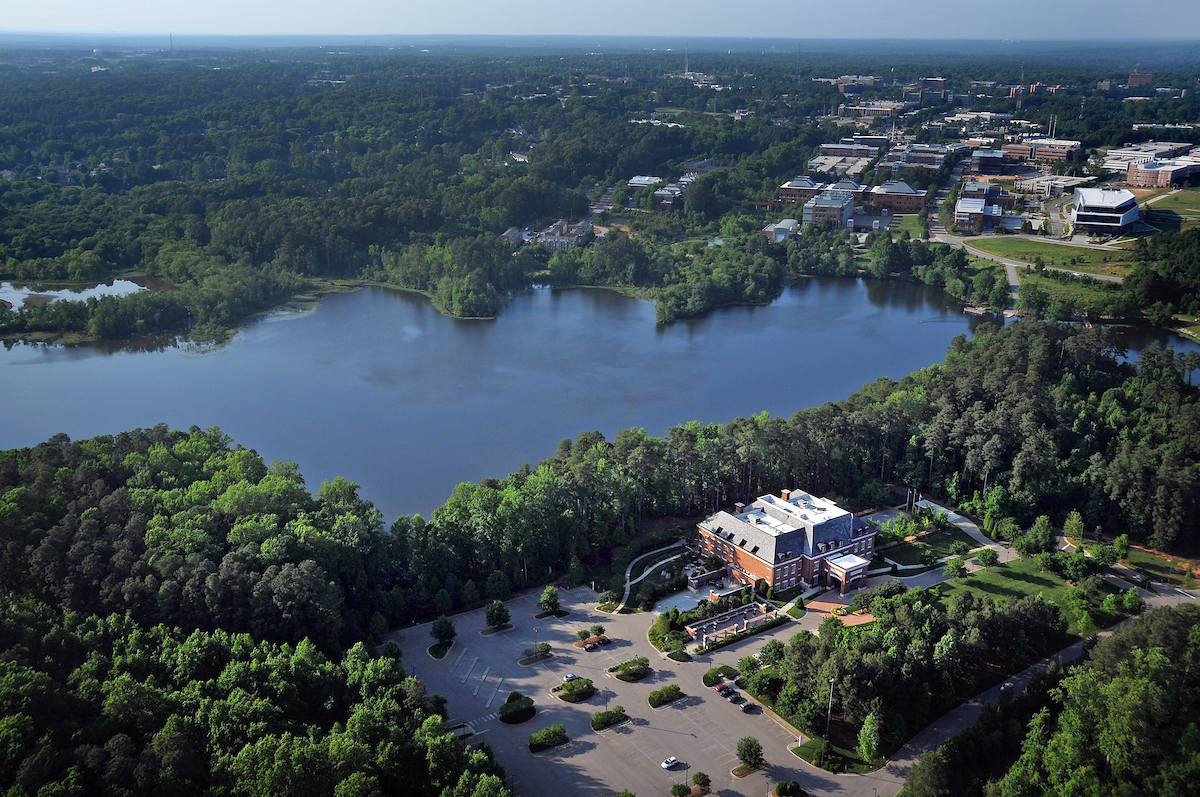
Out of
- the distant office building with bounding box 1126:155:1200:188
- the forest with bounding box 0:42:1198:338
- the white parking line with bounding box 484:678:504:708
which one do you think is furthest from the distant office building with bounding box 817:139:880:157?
the white parking line with bounding box 484:678:504:708

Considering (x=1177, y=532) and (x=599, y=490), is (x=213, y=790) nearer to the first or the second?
(x=599, y=490)

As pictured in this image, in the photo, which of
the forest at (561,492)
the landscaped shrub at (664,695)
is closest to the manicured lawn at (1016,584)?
the forest at (561,492)

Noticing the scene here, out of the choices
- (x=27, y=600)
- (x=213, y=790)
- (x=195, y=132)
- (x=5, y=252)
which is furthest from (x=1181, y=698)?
(x=195, y=132)

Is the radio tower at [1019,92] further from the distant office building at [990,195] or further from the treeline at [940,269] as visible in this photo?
the treeline at [940,269]

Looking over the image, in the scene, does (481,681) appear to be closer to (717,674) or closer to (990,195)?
(717,674)

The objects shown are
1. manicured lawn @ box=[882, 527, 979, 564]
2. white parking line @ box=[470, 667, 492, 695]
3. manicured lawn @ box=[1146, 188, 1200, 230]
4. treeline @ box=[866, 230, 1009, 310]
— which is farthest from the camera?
manicured lawn @ box=[1146, 188, 1200, 230]

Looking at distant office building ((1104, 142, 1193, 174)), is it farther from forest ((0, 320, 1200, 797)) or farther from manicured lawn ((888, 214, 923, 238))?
forest ((0, 320, 1200, 797))
